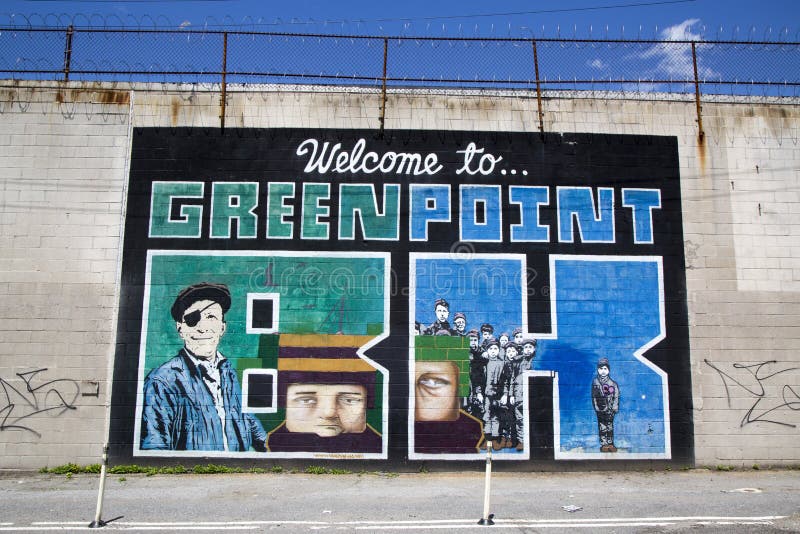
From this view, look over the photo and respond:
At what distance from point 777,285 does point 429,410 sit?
21.9 ft

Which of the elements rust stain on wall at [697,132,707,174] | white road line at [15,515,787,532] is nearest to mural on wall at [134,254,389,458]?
white road line at [15,515,787,532]

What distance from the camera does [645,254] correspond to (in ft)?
35.2

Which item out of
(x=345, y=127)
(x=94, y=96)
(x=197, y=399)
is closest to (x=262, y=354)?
(x=197, y=399)

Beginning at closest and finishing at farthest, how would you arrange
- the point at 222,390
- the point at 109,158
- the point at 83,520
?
1. the point at 83,520
2. the point at 222,390
3. the point at 109,158

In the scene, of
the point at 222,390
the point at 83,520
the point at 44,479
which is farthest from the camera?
the point at 222,390

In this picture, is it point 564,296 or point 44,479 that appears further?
point 564,296

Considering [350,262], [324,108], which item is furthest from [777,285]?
[324,108]

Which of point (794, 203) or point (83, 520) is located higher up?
point (794, 203)

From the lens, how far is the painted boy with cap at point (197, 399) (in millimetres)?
10031

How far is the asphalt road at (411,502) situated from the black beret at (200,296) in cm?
275

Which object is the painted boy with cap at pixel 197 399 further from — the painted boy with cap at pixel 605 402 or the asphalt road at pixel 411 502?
the painted boy with cap at pixel 605 402

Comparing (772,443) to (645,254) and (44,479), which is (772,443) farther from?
(44,479)

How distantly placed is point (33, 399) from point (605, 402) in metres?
9.74

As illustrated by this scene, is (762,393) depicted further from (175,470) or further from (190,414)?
(175,470)
